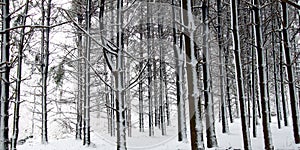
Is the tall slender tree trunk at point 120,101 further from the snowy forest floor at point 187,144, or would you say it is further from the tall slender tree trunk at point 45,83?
the tall slender tree trunk at point 45,83

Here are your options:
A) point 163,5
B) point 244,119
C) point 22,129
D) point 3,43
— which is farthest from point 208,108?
point 22,129

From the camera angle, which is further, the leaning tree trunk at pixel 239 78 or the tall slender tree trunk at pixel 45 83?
the tall slender tree trunk at pixel 45 83

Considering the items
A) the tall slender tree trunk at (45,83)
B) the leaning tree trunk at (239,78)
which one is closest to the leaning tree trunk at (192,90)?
the leaning tree trunk at (239,78)

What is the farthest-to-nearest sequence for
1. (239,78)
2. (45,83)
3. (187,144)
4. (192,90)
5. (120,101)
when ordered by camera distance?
(45,83)
(187,144)
(239,78)
(120,101)
(192,90)

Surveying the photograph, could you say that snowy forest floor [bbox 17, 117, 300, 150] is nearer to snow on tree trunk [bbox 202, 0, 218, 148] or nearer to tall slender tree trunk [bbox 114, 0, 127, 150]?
snow on tree trunk [bbox 202, 0, 218, 148]

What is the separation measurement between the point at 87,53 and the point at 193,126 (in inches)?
354

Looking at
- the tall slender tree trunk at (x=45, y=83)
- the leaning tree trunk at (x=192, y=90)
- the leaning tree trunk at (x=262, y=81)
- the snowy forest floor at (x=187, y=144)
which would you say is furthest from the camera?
the tall slender tree trunk at (x=45, y=83)

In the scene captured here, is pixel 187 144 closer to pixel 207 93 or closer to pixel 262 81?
pixel 207 93

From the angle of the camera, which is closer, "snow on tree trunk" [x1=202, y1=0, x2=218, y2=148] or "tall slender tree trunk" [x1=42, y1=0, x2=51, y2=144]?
"snow on tree trunk" [x1=202, y1=0, x2=218, y2=148]

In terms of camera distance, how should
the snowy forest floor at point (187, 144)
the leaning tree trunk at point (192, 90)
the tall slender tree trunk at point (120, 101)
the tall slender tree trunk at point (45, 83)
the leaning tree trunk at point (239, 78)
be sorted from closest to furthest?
the leaning tree trunk at point (192, 90), the tall slender tree trunk at point (120, 101), the leaning tree trunk at point (239, 78), the snowy forest floor at point (187, 144), the tall slender tree trunk at point (45, 83)

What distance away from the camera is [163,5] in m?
14.1

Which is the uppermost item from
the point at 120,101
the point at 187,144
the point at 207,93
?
the point at 207,93


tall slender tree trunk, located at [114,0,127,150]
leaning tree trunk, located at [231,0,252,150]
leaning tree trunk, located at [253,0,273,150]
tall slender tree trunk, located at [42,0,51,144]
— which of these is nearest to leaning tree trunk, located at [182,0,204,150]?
tall slender tree trunk, located at [114,0,127,150]

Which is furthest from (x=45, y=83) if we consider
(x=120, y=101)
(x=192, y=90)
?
(x=192, y=90)
